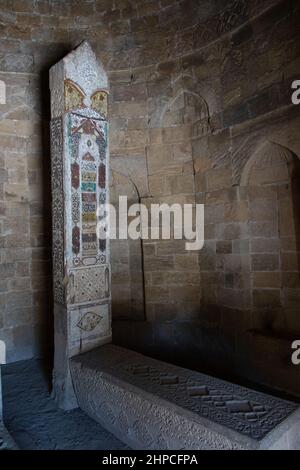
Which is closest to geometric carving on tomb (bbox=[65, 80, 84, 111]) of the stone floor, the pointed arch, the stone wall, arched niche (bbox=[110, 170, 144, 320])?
the stone wall

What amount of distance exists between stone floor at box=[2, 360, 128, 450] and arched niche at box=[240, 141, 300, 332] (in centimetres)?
217

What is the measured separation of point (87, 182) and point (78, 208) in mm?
276

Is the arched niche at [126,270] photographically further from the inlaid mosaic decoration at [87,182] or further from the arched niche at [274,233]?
the arched niche at [274,233]

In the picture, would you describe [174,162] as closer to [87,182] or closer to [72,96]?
[87,182]

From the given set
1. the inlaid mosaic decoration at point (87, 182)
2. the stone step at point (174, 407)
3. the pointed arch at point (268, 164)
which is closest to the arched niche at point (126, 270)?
the inlaid mosaic decoration at point (87, 182)

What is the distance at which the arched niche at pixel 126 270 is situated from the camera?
485cm

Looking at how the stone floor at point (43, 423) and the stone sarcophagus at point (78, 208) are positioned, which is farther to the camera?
the stone sarcophagus at point (78, 208)

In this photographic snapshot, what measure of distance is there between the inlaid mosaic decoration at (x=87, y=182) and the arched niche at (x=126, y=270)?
4.94ft

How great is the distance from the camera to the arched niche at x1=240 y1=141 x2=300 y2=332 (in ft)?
12.0

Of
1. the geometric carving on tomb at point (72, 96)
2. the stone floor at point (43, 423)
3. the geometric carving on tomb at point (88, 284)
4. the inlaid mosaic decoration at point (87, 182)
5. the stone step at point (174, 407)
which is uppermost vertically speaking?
the geometric carving on tomb at point (72, 96)

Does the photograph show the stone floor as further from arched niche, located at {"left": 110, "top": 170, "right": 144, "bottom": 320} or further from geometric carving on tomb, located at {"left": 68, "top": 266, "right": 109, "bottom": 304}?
arched niche, located at {"left": 110, "top": 170, "right": 144, "bottom": 320}

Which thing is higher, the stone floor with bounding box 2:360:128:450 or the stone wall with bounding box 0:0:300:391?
the stone wall with bounding box 0:0:300:391

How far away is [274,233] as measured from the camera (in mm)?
3803

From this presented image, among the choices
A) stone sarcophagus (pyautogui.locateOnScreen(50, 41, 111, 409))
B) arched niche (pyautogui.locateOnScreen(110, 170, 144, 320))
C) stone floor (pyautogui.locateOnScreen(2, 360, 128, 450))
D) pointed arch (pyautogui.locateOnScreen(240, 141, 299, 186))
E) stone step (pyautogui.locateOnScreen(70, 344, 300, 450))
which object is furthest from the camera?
arched niche (pyautogui.locateOnScreen(110, 170, 144, 320))
